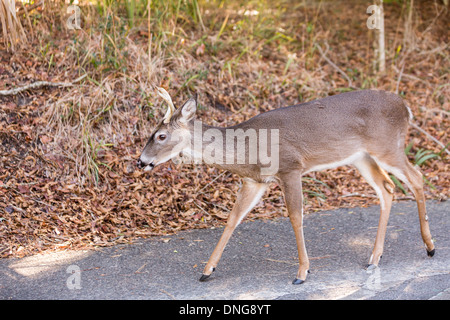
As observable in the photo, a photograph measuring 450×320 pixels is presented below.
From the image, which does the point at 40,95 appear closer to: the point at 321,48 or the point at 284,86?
the point at 284,86

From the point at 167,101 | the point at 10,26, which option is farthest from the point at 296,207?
the point at 10,26

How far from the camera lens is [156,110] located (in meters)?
8.24

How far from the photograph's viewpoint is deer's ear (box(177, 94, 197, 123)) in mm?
5211

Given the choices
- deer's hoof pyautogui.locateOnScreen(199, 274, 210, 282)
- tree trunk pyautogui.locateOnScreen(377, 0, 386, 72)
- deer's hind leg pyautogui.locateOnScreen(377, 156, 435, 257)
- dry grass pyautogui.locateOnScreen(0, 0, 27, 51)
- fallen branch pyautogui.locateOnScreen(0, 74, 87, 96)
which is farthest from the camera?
tree trunk pyautogui.locateOnScreen(377, 0, 386, 72)

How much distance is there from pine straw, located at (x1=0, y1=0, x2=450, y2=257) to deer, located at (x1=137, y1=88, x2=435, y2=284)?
1.37 m

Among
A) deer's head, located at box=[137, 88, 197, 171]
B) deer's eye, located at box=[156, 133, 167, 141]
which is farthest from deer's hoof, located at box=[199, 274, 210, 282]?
deer's eye, located at box=[156, 133, 167, 141]

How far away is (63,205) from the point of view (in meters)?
6.61

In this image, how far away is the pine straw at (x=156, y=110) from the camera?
6605 millimetres

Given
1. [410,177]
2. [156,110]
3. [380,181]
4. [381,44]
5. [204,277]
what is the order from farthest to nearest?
1. [381,44]
2. [156,110]
3. [380,181]
4. [410,177]
5. [204,277]

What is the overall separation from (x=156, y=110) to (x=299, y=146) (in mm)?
3335

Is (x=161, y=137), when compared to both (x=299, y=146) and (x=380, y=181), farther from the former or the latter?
(x=380, y=181)

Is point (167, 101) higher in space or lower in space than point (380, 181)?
higher

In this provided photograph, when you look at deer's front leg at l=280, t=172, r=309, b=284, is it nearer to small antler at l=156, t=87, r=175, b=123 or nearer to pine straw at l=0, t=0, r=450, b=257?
small antler at l=156, t=87, r=175, b=123
